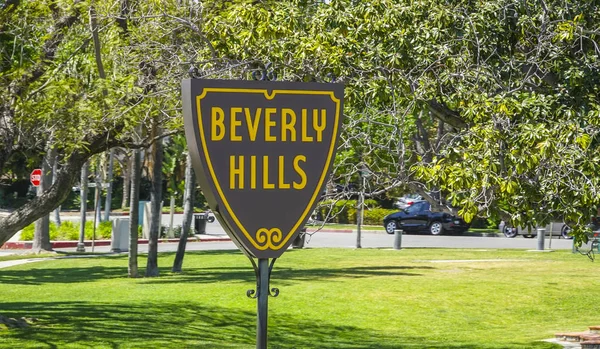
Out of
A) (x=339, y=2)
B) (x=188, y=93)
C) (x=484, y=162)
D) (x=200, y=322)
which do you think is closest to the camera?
(x=188, y=93)

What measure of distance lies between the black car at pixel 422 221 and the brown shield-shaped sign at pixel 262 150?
36618mm

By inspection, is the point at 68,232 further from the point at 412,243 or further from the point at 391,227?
the point at 391,227

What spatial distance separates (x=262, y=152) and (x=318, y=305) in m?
12.1

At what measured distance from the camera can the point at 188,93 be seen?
693 centimetres

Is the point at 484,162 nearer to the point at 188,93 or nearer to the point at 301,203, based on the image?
the point at 301,203

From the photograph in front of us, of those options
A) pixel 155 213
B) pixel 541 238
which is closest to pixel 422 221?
pixel 541 238

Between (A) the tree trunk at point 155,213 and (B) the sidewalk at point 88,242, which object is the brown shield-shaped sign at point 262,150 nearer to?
(A) the tree trunk at point 155,213

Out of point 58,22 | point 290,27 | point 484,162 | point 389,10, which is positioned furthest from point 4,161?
point 484,162

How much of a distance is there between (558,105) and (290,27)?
327cm

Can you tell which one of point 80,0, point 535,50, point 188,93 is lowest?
point 188,93

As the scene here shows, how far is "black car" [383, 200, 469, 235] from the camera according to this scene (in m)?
43.7

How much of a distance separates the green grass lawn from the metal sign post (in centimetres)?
750

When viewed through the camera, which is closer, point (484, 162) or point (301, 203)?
point (301, 203)

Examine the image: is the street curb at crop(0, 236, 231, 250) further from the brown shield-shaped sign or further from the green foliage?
the brown shield-shaped sign
